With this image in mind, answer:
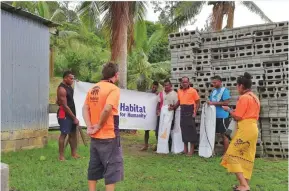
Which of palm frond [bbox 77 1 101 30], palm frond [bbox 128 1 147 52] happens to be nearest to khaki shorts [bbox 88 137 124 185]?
palm frond [bbox 128 1 147 52]

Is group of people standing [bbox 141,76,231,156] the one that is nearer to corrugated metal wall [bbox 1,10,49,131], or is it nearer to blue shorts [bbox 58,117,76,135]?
blue shorts [bbox 58,117,76,135]

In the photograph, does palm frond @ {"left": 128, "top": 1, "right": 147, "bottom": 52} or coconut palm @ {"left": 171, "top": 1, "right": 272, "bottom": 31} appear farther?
coconut palm @ {"left": 171, "top": 1, "right": 272, "bottom": 31}

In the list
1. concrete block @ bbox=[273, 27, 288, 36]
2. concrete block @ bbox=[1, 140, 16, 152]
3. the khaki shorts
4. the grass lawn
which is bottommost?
the grass lawn

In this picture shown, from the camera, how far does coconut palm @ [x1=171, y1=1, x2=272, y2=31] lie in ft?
60.8

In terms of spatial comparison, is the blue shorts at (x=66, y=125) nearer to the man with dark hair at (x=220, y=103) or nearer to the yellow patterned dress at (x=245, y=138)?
the man with dark hair at (x=220, y=103)

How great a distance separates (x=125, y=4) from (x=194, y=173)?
7293 millimetres

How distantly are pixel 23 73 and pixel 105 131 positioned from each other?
4790 millimetres

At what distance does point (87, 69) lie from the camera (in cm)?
2952

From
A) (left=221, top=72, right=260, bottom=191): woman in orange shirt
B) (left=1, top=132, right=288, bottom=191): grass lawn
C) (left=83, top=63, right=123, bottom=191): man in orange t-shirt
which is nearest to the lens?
(left=83, top=63, right=123, bottom=191): man in orange t-shirt

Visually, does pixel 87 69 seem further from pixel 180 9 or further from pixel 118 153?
pixel 118 153

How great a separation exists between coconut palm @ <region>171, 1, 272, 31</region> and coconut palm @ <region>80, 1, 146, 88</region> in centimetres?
642

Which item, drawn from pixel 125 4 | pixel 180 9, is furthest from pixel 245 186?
pixel 180 9

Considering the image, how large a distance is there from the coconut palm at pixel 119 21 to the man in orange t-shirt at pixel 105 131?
7981mm

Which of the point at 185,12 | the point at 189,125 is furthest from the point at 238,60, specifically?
the point at 185,12
